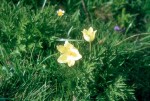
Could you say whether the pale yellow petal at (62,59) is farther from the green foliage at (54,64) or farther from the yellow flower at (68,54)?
the green foliage at (54,64)

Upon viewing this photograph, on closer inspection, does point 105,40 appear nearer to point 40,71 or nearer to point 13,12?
point 40,71

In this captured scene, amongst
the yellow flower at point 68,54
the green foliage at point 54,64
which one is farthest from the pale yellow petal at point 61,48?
the green foliage at point 54,64

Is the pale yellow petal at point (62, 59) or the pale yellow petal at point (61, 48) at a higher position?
the pale yellow petal at point (61, 48)

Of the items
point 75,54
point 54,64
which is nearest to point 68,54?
point 75,54

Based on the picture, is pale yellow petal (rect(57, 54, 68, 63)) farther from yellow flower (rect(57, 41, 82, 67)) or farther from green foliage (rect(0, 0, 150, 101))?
green foliage (rect(0, 0, 150, 101))

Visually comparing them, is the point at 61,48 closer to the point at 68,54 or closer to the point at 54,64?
the point at 68,54

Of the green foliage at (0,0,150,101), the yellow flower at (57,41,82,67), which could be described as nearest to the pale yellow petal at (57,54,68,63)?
the yellow flower at (57,41,82,67)

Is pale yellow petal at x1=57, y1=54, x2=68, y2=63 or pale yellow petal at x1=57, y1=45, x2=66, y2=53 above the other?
pale yellow petal at x1=57, y1=45, x2=66, y2=53

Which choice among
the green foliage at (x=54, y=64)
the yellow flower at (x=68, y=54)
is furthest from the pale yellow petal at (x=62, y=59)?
the green foliage at (x=54, y=64)

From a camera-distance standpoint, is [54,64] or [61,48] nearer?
[61,48]
